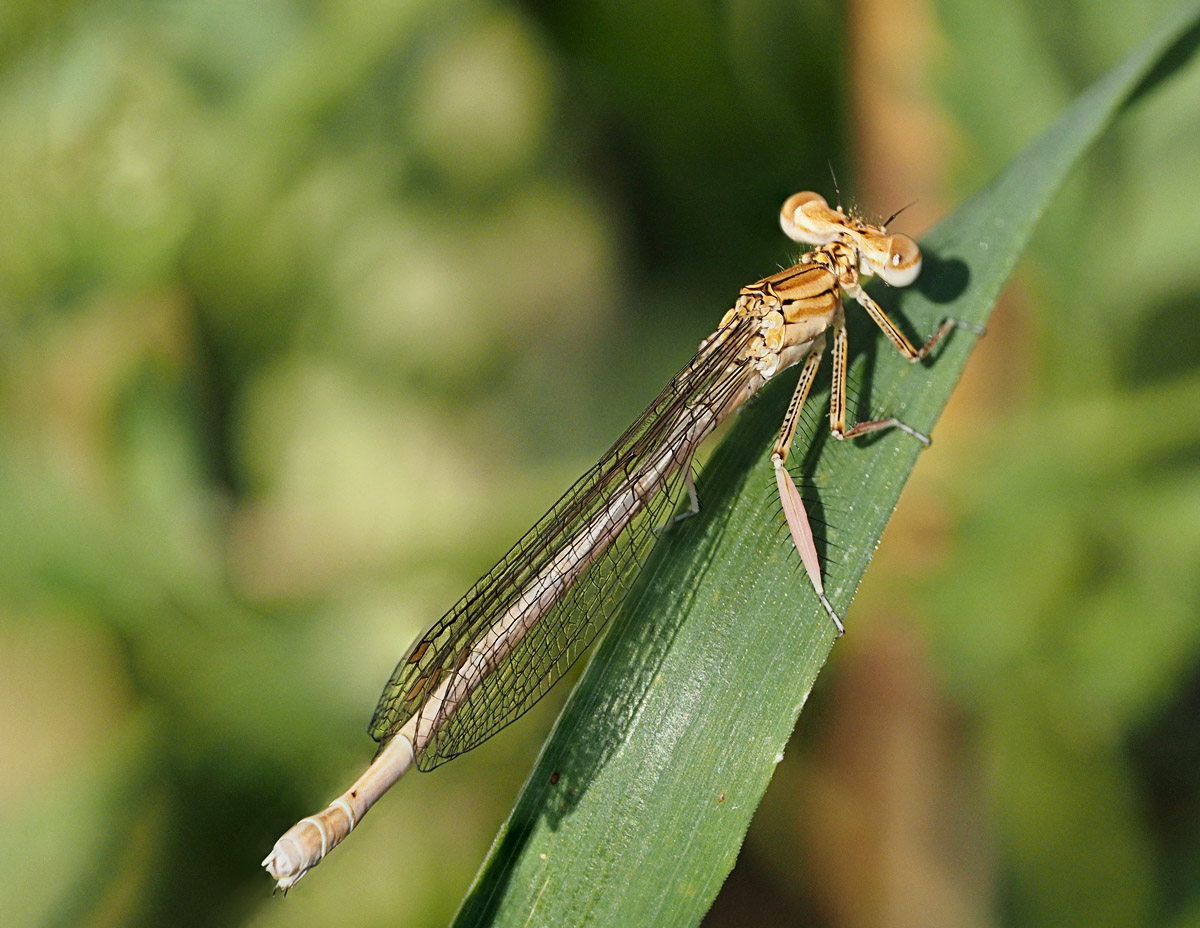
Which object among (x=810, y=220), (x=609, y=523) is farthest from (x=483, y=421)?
(x=810, y=220)

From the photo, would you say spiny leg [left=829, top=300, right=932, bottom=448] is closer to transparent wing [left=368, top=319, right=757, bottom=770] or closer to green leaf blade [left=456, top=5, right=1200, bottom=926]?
green leaf blade [left=456, top=5, right=1200, bottom=926]

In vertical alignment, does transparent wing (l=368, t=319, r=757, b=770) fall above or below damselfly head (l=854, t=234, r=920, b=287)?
below

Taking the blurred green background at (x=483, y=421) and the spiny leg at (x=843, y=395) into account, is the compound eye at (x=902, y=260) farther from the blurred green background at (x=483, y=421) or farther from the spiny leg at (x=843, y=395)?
the blurred green background at (x=483, y=421)

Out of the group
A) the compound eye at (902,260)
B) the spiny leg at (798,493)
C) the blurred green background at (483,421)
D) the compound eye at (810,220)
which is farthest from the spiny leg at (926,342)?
the blurred green background at (483,421)

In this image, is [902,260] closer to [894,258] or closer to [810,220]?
[894,258]

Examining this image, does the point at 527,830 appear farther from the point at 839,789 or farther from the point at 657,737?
the point at 839,789

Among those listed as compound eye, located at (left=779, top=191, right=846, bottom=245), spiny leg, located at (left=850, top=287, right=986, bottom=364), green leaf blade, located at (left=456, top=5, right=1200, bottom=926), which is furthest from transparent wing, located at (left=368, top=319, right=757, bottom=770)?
compound eye, located at (left=779, top=191, right=846, bottom=245)

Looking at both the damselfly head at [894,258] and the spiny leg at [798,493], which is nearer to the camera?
the spiny leg at [798,493]
